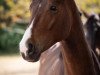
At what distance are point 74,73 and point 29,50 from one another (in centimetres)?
91

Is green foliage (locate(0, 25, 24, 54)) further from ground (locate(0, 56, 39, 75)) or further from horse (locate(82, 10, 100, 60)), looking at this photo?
horse (locate(82, 10, 100, 60))

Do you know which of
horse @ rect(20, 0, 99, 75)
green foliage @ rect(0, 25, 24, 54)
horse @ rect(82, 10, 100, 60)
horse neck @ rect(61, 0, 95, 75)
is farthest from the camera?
green foliage @ rect(0, 25, 24, 54)

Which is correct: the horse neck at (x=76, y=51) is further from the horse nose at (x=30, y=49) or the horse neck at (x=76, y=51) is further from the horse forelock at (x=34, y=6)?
the horse nose at (x=30, y=49)

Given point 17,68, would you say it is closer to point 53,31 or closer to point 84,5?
point 84,5

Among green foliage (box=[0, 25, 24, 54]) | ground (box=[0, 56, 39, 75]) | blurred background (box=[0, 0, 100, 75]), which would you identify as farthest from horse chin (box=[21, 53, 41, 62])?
green foliage (box=[0, 25, 24, 54])

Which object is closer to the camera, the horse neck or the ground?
the horse neck

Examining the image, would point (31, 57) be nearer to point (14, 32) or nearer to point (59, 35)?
point (59, 35)

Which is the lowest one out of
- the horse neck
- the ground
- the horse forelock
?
the ground

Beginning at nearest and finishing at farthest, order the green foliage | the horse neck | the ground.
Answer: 1. the horse neck
2. the ground
3. the green foliage

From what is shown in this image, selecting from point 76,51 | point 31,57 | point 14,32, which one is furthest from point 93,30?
point 14,32

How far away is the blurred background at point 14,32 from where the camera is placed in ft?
42.8

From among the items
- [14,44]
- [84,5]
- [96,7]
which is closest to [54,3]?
[84,5]

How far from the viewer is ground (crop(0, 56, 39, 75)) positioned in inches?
613

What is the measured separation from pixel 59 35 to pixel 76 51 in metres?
0.40
